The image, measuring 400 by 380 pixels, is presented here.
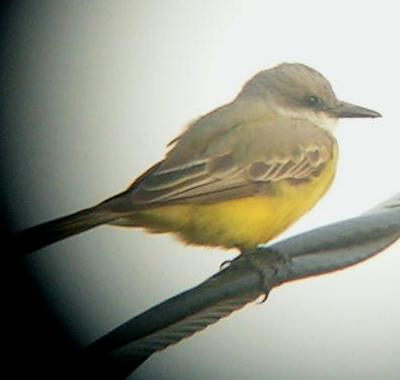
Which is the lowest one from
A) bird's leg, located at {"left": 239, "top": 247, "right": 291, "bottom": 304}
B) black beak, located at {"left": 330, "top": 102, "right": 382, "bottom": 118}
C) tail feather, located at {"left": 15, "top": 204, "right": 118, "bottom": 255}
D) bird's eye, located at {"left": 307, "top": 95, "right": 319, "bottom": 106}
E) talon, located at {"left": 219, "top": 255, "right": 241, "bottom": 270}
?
bird's leg, located at {"left": 239, "top": 247, "right": 291, "bottom": 304}

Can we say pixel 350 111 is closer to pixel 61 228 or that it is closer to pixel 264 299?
pixel 264 299

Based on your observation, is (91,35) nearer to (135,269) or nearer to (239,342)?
(135,269)

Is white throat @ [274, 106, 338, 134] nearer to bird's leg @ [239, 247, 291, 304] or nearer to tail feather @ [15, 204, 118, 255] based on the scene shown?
bird's leg @ [239, 247, 291, 304]

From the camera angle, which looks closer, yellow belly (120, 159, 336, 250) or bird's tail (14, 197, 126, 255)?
bird's tail (14, 197, 126, 255)

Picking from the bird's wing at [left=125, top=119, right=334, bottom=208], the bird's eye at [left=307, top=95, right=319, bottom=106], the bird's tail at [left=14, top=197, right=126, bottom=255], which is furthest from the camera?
the bird's eye at [left=307, top=95, right=319, bottom=106]

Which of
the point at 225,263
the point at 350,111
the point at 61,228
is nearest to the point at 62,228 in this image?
the point at 61,228

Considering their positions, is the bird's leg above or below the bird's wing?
below

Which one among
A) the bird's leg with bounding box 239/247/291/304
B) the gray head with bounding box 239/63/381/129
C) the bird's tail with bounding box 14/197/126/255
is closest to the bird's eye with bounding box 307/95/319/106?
the gray head with bounding box 239/63/381/129
